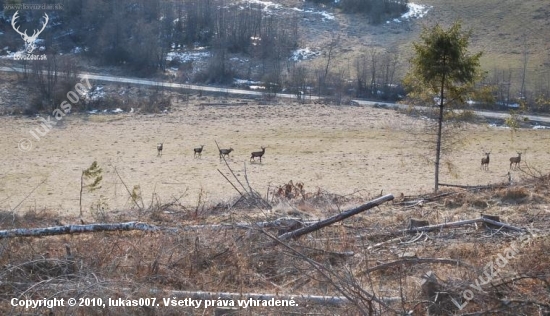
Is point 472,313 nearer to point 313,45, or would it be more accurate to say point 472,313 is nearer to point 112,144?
point 112,144

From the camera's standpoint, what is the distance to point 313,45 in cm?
8325

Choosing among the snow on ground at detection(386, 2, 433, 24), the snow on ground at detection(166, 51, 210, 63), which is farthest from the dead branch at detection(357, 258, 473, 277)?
the snow on ground at detection(386, 2, 433, 24)

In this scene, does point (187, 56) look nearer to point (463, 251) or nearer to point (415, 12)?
point (415, 12)

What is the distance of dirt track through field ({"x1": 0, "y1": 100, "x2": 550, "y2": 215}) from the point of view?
1029 inches

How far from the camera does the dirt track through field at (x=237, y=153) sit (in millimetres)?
26141

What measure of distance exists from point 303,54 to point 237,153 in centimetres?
4576

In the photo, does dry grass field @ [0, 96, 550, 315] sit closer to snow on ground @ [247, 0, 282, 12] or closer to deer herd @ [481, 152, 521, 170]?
deer herd @ [481, 152, 521, 170]

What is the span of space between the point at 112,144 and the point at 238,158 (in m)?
10.3

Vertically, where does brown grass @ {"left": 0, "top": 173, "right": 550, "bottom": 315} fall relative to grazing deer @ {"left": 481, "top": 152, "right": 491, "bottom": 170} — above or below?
above

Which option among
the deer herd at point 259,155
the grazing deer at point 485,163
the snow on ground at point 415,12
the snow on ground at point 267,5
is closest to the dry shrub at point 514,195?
the deer herd at point 259,155

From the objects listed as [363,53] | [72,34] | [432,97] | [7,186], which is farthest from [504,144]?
[72,34]

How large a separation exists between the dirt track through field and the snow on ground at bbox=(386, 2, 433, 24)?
4802 cm

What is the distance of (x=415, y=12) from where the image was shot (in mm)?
96375

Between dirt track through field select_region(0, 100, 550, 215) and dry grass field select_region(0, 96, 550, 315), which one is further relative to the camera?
dirt track through field select_region(0, 100, 550, 215)
